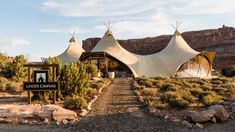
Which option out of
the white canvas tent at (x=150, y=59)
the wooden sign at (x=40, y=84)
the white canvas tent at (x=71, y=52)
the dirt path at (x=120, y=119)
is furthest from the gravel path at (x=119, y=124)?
the white canvas tent at (x=71, y=52)

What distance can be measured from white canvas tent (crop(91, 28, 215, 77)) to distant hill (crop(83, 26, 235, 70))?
57507mm

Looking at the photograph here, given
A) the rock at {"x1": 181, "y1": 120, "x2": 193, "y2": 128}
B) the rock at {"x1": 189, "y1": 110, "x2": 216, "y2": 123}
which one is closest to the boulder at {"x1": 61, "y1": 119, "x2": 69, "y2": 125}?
the rock at {"x1": 181, "y1": 120, "x2": 193, "y2": 128}

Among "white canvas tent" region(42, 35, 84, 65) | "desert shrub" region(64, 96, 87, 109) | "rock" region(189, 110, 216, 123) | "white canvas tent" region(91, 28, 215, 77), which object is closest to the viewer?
"rock" region(189, 110, 216, 123)

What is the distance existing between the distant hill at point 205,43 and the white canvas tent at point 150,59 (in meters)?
57.5

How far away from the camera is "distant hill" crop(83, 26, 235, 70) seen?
115075 millimetres

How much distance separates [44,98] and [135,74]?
31.6 metres

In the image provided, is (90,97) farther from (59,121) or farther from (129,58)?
(129,58)

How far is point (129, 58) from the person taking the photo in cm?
5162

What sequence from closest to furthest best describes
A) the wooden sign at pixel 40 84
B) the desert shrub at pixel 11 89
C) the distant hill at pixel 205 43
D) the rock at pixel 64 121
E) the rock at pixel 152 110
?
the rock at pixel 64 121
the rock at pixel 152 110
the wooden sign at pixel 40 84
the desert shrub at pixel 11 89
the distant hill at pixel 205 43

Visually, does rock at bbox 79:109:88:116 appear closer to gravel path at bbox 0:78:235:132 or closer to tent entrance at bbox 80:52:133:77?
gravel path at bbox 0:78:235:132

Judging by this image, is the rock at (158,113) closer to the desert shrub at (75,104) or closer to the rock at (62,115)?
the desert shrub at (75,104)

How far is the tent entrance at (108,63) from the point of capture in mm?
48844

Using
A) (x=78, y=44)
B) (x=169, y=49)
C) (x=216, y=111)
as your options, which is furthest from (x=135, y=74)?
(x=216, y=111)

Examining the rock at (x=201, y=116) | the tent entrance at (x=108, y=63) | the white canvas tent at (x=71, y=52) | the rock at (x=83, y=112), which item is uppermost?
the white canvas tent at (x=71, y=52)
